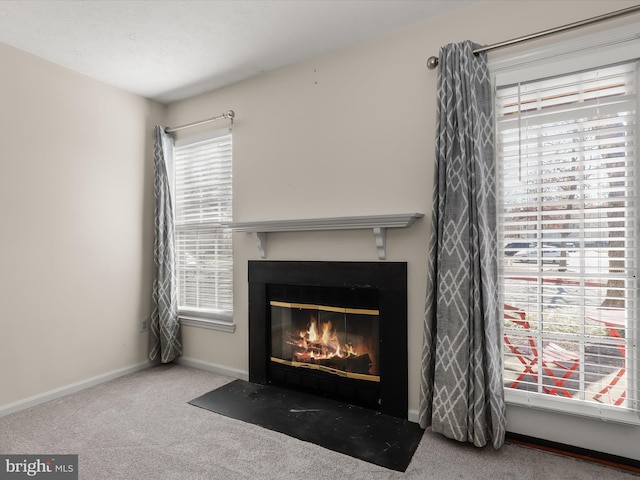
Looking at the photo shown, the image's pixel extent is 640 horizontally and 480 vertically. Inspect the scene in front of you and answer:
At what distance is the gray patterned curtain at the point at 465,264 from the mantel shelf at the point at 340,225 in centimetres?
22

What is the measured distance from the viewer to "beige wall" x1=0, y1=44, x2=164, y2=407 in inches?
100

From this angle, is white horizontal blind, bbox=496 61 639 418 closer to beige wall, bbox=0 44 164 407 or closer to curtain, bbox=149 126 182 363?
curtain, bbox=149 126 182 363

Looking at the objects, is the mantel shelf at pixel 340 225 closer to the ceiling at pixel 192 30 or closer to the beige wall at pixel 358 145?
the beige wall at pixel 358 145

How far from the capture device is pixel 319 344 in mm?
2773

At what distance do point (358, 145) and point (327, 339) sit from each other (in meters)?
1.44

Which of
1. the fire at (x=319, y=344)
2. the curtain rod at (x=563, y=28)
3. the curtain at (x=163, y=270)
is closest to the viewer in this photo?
the curtain rod at (x=563, y=28)

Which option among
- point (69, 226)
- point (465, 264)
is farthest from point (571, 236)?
point (69, 226)

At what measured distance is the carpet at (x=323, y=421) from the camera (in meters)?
2.00

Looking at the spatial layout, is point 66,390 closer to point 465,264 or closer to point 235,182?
point 235,182

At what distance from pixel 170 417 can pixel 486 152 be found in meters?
2.57

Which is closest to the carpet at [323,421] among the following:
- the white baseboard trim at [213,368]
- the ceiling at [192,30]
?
the white baseboard trim at [213,368]

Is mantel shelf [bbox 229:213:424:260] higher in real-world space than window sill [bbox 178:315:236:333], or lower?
higher

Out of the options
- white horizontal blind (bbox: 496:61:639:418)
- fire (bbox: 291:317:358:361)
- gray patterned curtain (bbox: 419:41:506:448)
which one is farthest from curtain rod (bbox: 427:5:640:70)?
fire (bbox: 291:317:358:361)

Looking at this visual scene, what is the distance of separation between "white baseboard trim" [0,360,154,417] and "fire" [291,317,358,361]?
1.59 metres
